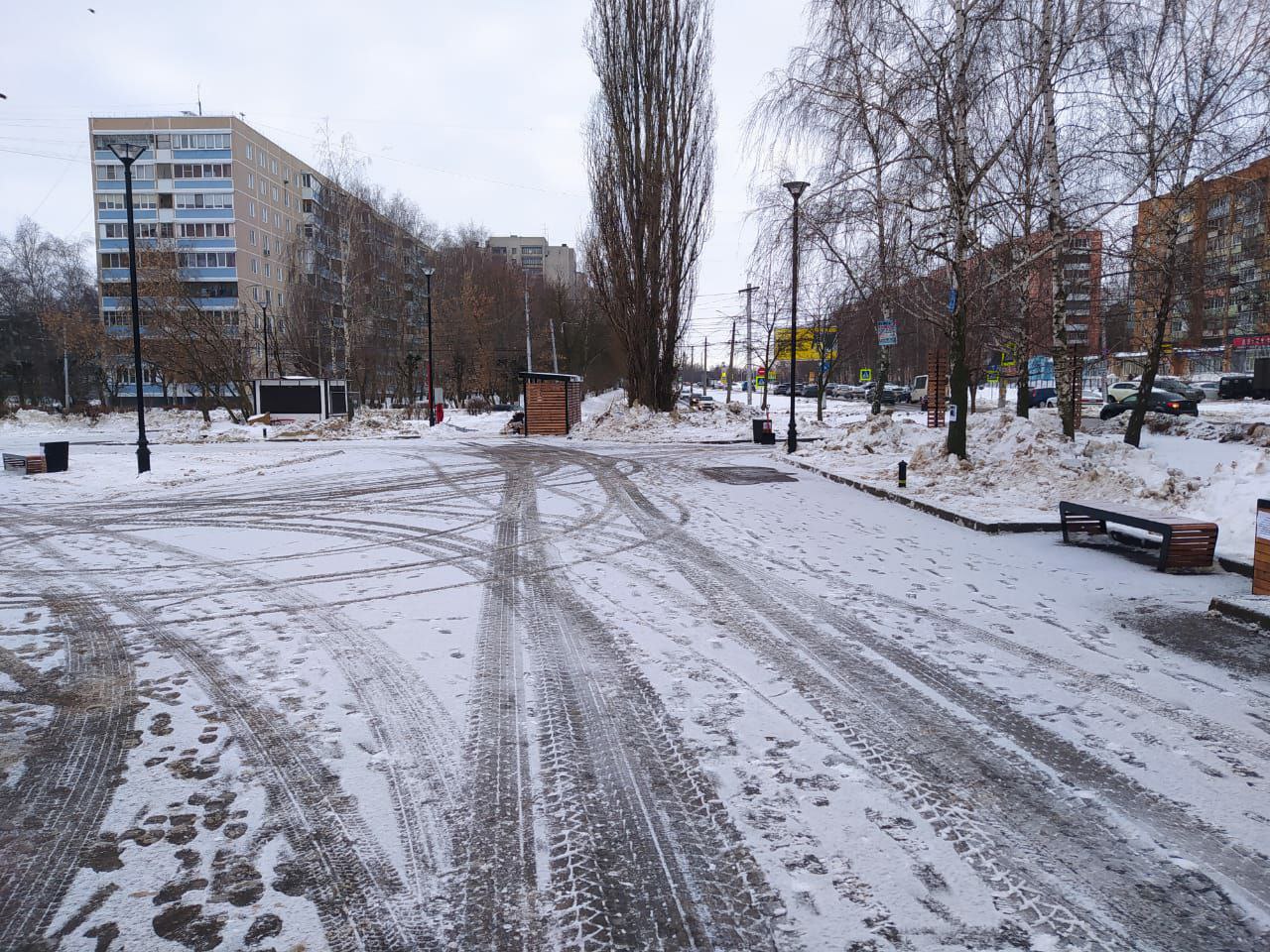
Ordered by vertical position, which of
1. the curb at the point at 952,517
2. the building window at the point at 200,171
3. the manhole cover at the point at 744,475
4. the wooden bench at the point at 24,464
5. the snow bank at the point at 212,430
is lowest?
the curb at the point at 952,517

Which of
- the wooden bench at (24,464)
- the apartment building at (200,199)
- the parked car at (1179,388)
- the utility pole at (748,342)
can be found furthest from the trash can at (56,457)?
the apartment building at (200,199)

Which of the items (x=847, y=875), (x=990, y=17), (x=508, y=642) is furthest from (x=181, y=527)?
(x=990, y=17)

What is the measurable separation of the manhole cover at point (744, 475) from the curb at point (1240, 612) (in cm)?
947

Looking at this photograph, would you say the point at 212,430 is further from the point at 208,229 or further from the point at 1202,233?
the point at 208,229

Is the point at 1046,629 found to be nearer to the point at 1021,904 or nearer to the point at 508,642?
the point at 1021,904

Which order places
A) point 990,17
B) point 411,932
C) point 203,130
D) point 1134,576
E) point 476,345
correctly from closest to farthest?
point 411,932
point 1134,576
point 990,17
point 476,345
point 203,130

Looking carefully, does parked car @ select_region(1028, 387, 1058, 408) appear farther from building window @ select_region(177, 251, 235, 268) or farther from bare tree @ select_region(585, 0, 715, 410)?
building window @ select_region(177, 251, 235, 268)

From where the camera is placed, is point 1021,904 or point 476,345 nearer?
point 1021,904

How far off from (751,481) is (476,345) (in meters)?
41.9

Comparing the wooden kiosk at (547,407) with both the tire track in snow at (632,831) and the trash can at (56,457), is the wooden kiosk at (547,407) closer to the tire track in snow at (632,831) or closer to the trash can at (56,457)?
the trash can at (56,457)

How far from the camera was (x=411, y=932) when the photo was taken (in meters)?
2.61

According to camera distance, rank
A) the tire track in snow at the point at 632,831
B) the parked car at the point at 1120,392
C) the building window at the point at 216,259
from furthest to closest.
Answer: the building window at the point at 216,259, the parked car at the point at 1120,392, the tire track in snow at the point at 632,831

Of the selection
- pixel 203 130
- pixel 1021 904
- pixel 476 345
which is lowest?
pixel 1021 904

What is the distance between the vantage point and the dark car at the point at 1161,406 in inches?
1144
